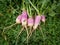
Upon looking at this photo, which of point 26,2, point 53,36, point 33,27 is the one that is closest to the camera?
point 33,27

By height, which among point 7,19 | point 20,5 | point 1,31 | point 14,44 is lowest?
point 14,44

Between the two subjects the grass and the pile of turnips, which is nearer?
the pile of turnips

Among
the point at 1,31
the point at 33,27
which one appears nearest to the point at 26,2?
the point at 33,27

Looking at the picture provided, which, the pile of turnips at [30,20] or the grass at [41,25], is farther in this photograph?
the grass at [41,25]

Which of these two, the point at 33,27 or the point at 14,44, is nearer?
the point at 33,27

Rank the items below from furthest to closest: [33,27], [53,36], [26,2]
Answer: [53,36], [26,2], [33,27]

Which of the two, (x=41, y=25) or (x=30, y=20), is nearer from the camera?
(x=30, y=20)

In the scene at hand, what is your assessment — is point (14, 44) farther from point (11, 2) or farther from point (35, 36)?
point (11, 2)

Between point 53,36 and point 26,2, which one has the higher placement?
point 26,2
